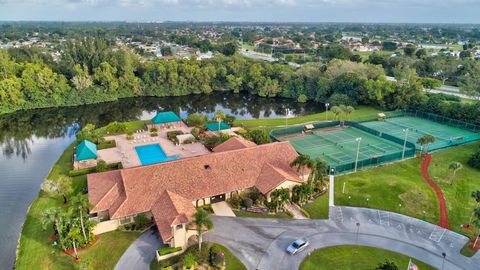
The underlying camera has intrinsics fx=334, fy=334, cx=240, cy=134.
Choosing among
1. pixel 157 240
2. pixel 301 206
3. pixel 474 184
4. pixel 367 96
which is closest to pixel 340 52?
pixel 367 96

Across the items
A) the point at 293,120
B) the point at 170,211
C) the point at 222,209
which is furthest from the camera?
the point at 293,120

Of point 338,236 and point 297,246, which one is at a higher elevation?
point 297,246

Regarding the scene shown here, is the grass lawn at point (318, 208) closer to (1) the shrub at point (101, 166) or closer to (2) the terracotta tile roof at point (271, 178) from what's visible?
(2) the terracotta tile roof at point (271, 178)

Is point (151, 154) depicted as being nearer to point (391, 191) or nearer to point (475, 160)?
point (391, 191)

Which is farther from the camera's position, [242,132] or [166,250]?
[242,132]

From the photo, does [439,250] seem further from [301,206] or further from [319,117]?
[319,117]

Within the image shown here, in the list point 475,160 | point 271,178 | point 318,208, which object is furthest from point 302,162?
point 475,160
